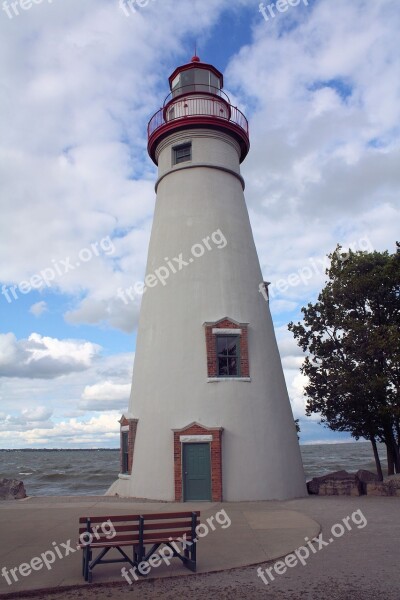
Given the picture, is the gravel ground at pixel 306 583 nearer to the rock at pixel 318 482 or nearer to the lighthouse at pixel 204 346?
the lighthouse at pixel 204 346

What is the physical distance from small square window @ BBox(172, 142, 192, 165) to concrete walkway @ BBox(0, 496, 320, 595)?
11.6 m

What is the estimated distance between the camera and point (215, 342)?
15312 millimetres

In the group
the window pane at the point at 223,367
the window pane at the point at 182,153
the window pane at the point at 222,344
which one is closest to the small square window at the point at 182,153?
the window pane at the point at 182,153

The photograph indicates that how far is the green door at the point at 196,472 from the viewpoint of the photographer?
14039 mm

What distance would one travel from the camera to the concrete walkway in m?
7.28

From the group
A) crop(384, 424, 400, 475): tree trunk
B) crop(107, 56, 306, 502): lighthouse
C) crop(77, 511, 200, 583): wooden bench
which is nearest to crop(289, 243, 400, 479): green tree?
crop(384, 424, 400, 475): tree trunk

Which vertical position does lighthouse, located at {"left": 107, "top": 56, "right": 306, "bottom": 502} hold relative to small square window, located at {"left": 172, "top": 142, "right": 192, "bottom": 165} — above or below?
below

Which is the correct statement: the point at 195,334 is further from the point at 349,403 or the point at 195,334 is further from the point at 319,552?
the point at 319,552

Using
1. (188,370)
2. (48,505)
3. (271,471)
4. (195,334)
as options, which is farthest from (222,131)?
(48,505)

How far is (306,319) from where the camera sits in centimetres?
2050

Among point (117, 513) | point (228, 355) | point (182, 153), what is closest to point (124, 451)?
point (117, 513)

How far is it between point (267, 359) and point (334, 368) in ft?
14.1

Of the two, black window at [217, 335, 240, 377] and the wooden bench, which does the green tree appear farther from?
the wooden bench

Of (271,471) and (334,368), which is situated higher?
(334,368)
